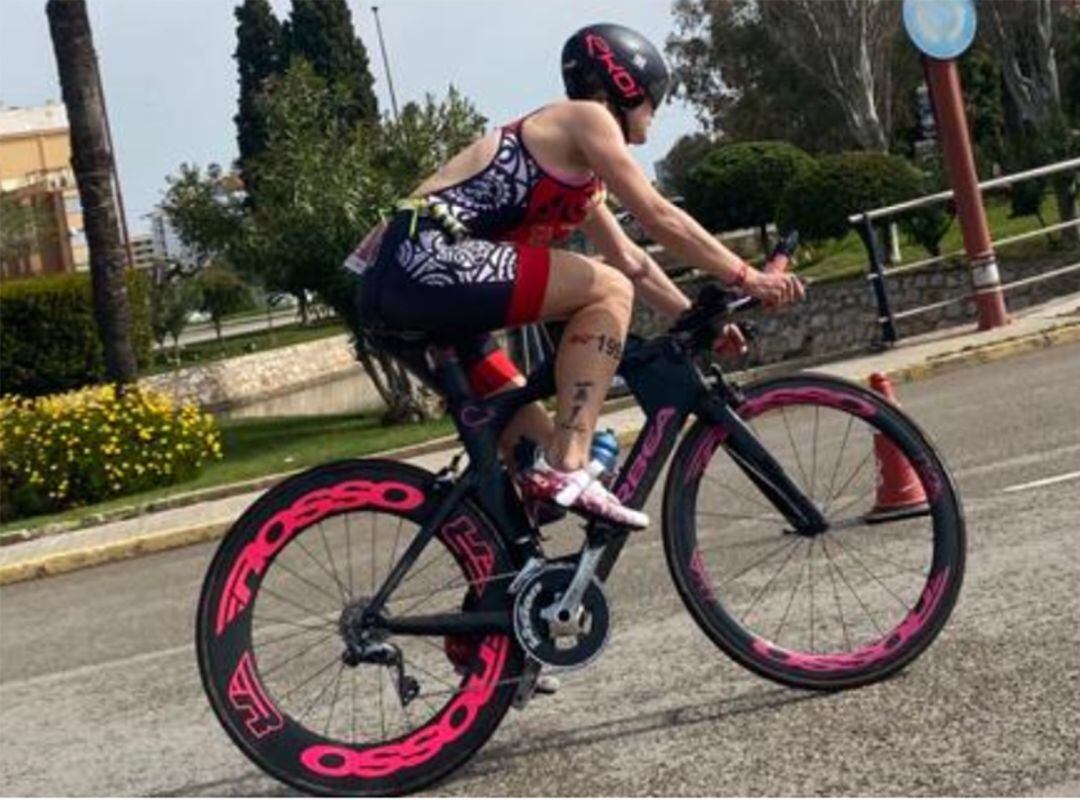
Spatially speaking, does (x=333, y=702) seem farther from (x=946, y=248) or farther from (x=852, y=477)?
(x=946, y=248)

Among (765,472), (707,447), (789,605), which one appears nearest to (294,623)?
(707,447)

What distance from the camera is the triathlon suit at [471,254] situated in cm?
457

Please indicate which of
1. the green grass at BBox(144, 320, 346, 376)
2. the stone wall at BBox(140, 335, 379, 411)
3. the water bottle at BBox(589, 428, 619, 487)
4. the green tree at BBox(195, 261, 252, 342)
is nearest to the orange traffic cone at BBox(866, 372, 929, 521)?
the water bottle at BBox(589, 428, 619, 487)

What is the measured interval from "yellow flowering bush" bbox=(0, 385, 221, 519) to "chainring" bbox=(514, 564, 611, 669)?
1344 cm

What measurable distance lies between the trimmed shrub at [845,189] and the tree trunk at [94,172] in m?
10.7

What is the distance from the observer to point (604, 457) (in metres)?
4.76

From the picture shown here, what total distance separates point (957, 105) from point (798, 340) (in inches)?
403

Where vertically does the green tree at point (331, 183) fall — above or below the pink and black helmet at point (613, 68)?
above

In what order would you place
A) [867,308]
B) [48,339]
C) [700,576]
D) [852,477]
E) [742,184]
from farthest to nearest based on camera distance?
[742,184], [48,339], [867,308], [852,477], [700,576]

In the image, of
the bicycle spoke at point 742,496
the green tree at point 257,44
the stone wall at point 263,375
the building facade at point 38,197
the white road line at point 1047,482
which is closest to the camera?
the bicycle spoke at point 742,496

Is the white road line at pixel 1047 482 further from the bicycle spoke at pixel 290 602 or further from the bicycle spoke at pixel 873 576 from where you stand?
the bicycle spoke at pixel 290 602

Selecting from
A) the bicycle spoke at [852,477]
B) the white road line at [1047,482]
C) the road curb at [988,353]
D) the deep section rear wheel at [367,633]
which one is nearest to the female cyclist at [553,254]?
the deep section rear wheel at [367,633]

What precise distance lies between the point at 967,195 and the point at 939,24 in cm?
178

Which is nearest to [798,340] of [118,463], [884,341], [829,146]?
[884,341]
